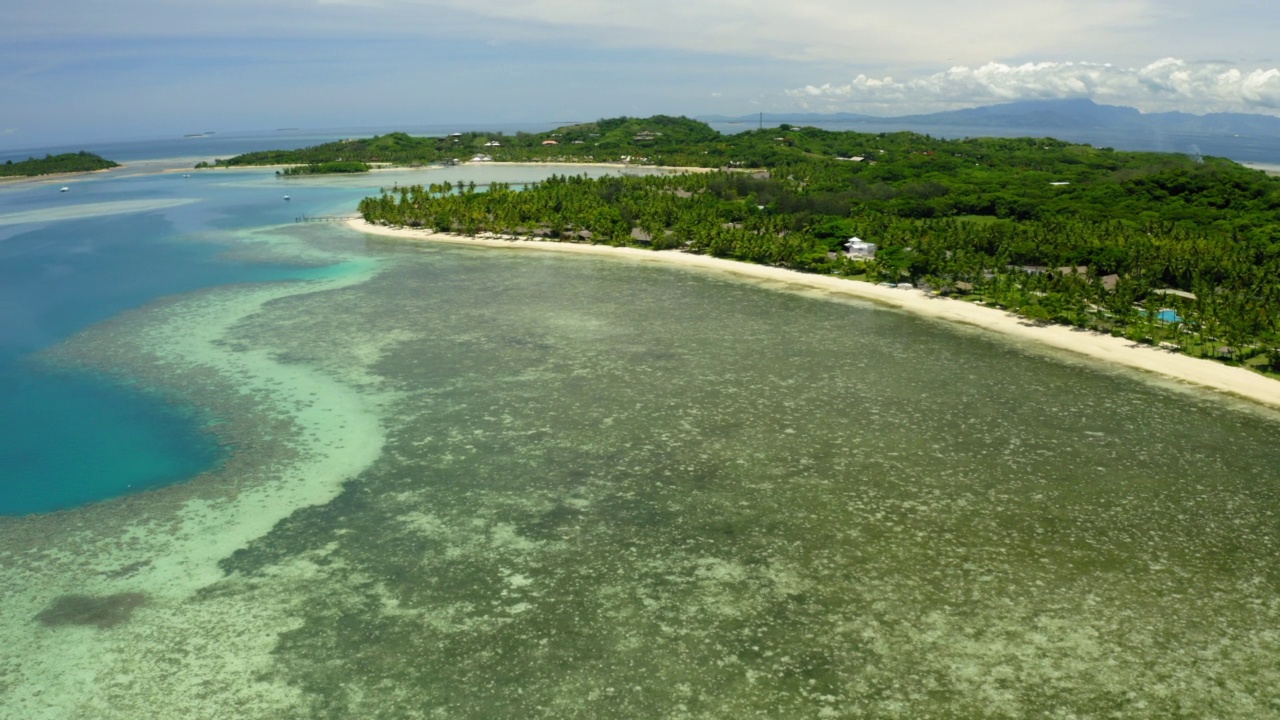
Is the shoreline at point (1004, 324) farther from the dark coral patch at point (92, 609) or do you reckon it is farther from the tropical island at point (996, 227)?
the dark coral patch at point (92, 609)

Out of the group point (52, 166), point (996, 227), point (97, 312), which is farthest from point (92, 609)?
point (52, 166)

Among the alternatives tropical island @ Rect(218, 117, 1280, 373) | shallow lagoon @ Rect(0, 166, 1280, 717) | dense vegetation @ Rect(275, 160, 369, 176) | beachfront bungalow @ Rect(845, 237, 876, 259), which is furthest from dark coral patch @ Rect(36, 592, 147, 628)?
dense vegetation @ Rect(275, 160, 369, 176)

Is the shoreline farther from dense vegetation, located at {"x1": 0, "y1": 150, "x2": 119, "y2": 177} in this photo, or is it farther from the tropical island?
dense vegetation, located at {"x1": 0, "y1": 150, "x2": 119, "y2": 177}

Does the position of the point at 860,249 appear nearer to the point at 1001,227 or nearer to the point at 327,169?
A: the point at 1001,227

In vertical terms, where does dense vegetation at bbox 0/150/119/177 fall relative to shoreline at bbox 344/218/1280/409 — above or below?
above

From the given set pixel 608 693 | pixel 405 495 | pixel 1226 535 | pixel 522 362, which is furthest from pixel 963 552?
pixel 522 362

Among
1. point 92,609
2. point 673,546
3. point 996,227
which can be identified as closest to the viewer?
point 92,609

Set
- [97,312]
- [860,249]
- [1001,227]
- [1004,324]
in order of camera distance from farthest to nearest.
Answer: [1001,227] < [860,249] < [97,312] < [1004,324]
